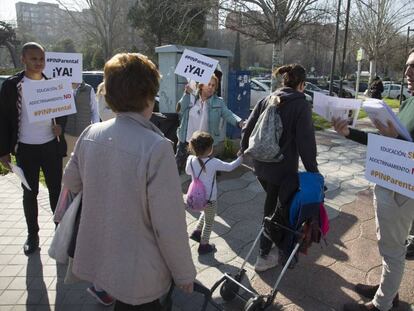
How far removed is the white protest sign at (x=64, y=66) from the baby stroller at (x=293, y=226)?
2949 mm

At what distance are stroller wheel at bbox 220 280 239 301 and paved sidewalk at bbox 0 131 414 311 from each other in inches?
2.6

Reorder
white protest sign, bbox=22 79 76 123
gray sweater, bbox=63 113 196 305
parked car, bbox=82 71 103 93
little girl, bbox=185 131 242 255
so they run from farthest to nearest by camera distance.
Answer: parked car, bbox=82 71 103 93, little girl, bbox=185 131 242 255, white protest sign, bbox=22 79 76 123, gray sweater, bbox=63 113 196 305

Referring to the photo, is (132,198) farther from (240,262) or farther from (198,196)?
(240,262)

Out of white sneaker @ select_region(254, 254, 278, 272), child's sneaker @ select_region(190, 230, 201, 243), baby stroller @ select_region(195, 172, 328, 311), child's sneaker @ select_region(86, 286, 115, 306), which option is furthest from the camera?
child's sneaker @ select_region(190, 230, 201, 243)

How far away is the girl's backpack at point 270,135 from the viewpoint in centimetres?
305

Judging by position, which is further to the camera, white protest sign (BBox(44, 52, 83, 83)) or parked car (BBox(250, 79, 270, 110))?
parked car (BBox(250, 79, 270, 110))

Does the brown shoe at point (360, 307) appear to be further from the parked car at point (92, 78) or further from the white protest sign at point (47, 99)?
the parked car at point (92, 78)

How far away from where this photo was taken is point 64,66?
4.45 meters

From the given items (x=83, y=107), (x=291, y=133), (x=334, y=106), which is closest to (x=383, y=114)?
(x=334, y=106)

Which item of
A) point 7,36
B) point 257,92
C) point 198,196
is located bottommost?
point 198,196

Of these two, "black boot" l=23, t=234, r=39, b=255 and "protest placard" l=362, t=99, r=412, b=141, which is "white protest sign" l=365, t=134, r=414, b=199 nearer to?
"protest placard" l=362, t=99, r=412, b=141

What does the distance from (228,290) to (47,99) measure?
2.38 metres

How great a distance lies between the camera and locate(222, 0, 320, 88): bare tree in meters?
12.0

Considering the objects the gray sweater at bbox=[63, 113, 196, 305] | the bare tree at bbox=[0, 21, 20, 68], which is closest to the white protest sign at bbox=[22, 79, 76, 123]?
the gray sweater at bbox=[63, 113, 196, 305]
